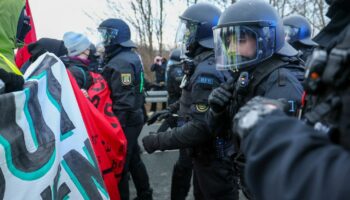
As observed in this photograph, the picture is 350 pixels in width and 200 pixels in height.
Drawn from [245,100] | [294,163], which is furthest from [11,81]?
[294,163]

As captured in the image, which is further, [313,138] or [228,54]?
[228,54]

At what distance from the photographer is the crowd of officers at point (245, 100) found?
1.14m

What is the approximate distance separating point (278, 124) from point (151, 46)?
15.0m

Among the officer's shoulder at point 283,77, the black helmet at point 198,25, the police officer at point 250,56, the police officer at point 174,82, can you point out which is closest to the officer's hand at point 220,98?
the police officer at point 250,56

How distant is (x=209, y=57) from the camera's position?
348 centimetres

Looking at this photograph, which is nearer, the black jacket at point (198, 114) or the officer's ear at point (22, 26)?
the officer's ear at point (22, 26)

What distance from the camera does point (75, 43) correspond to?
488 cm

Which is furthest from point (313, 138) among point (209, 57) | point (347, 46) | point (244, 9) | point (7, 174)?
point (209, 57)

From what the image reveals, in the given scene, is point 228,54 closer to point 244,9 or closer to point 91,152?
point 244,9

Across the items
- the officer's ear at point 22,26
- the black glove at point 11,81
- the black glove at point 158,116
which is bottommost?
the black glove at point 158,116

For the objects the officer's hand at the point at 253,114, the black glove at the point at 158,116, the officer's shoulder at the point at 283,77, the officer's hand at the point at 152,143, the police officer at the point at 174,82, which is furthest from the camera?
the police officer at the point at 174,82

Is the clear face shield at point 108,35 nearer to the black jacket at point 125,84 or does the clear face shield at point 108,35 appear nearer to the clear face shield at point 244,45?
the black jacket at point 125,84

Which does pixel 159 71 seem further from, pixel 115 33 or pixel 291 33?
pixel 115 33

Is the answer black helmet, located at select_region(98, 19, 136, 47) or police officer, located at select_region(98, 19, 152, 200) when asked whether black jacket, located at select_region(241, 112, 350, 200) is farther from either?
black helmet, located at select_region(98, 19, 136, 47)
